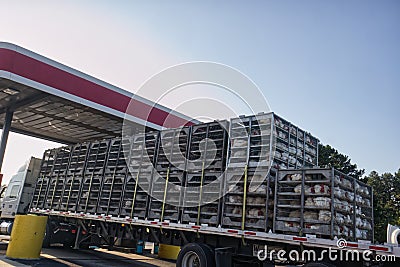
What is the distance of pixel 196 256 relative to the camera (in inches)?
320

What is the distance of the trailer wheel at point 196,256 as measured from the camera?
779cm

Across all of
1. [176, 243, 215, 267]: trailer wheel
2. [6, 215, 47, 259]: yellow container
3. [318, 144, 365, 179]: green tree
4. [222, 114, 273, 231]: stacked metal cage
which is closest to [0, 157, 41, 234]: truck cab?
[6, 215, 47, 259]: yellow container

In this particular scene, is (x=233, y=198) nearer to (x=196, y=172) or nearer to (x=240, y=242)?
(x=240, y=242)

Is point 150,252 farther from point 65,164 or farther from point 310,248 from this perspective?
point 310,248

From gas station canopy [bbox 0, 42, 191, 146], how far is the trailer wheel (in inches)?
353

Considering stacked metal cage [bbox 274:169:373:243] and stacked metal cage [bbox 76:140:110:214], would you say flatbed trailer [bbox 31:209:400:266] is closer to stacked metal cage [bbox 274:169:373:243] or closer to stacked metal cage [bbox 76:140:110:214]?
stacked metal cage [bbox 274:169:373:243]

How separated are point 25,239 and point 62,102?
6.80 metres

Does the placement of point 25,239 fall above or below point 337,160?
below

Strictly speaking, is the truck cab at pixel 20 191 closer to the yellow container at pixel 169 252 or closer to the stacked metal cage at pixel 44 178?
the stacked metal cage at pixel 44 178

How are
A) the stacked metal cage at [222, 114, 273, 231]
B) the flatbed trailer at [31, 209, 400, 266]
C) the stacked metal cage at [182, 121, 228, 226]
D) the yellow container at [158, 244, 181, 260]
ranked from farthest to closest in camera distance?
the yellow container at [158, 244, 181, 260] → the stacked metal cage at [182, 121, 228, 226] → the stacked metal cage at [222, 114, 273, 231] → the flatbed trailer at [31, 209, 400, 266]

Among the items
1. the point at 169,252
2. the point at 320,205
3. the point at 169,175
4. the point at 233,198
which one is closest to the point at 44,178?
the point at 169,252

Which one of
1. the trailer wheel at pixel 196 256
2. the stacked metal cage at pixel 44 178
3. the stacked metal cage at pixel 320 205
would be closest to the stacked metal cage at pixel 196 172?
the stacked metal cage at pixel 320 205

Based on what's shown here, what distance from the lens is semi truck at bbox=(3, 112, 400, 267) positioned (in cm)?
660

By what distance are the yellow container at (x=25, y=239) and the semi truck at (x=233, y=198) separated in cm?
143
